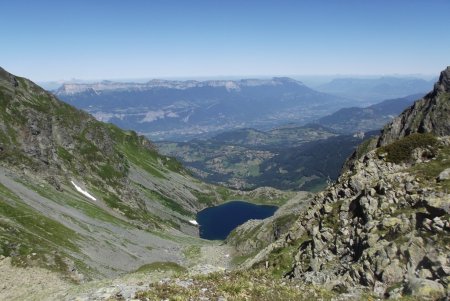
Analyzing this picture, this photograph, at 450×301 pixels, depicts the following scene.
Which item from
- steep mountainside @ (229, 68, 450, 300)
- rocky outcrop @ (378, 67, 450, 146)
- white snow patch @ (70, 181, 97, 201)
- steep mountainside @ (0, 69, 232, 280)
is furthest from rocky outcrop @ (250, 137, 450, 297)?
white snow patch @ (70, 181, 97, 201)

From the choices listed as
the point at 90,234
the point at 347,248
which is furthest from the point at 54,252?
the point at 347,248

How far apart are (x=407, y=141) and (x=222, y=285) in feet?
133

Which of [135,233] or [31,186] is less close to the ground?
[31,186]

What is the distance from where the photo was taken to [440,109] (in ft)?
504

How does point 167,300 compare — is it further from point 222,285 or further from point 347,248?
point 347,248

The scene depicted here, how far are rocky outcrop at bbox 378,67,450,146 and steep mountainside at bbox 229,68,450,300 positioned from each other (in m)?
96.6

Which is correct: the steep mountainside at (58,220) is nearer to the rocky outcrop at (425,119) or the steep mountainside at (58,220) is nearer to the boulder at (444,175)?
the boulder at (444,175)

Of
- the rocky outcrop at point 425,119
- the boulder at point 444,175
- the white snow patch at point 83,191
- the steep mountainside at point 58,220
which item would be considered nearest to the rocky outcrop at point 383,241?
the boulder at point 444,175

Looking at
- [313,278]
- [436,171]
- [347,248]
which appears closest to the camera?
[313,278]

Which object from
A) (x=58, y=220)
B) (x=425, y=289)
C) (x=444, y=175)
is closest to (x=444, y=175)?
(x=444, y=175)

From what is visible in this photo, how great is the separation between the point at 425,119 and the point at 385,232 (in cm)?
13193

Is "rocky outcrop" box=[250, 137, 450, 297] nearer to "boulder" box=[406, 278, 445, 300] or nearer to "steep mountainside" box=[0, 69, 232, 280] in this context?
"boulder" box=[406, 278, 445, 300]

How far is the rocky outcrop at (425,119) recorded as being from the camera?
484 feet

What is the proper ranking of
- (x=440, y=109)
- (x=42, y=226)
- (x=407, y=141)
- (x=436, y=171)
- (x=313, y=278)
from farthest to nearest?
1. (x=440, y=109)
2. (x=42, y=226)
3. (x=407, y=141)
4. (x=436, y=171)
5. (x=313, y=278)
